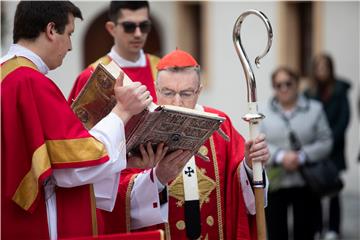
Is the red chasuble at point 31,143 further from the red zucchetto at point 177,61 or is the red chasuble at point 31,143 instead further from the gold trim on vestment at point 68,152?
the red zucchetto at point 177,61

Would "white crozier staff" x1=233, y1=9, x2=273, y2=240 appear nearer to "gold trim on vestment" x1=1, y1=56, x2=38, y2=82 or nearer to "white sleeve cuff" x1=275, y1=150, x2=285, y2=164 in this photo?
"gold trim on vestment" x1=1, y1=56, x2=38, y2=82

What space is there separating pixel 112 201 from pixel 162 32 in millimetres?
11394

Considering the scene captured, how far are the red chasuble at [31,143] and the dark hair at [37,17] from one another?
0.44 ft

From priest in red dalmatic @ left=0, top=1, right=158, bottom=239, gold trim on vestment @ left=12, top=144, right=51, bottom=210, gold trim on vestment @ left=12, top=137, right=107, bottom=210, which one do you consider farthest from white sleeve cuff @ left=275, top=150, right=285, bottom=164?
gold trim on vestment @ left=12, top=144, right=51, bottom=210

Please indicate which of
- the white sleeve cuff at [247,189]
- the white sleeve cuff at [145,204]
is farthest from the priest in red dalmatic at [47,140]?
the white sleeve cuff at [247,189]

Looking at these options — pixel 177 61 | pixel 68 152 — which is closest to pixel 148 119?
pixel 68 152

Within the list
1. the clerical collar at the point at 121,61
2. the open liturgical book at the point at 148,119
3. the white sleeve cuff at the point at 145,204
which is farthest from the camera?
the clerical collar at the point at 121,61

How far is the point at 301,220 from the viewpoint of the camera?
7.68 m

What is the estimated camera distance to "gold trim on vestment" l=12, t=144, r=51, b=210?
139 inches

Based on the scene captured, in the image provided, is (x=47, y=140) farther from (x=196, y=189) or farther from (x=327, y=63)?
(x=327, y=63)

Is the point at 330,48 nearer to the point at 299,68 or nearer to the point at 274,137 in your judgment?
the point at 299,68

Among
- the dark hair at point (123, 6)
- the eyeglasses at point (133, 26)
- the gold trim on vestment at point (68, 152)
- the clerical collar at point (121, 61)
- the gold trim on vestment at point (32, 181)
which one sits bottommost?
the gold trim on vestment at point (32, 181)

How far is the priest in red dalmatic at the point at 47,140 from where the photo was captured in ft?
11.7

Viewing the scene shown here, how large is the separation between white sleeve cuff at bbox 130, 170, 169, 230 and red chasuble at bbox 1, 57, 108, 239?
0.68 m
